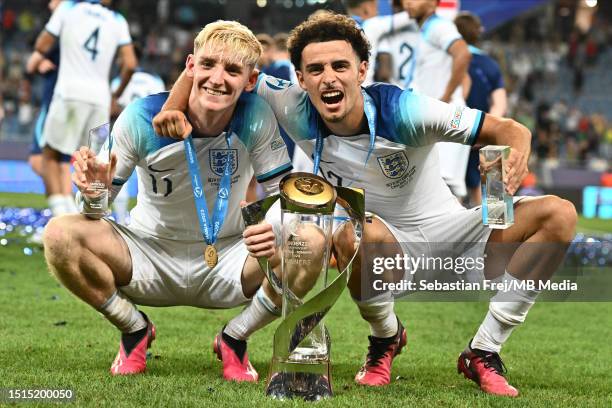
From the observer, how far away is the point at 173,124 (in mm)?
3732

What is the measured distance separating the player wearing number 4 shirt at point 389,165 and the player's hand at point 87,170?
268mm

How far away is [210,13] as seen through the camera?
2862 centimetres

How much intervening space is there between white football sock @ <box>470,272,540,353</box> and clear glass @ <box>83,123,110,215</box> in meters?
1.54

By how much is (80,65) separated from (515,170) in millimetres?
5869

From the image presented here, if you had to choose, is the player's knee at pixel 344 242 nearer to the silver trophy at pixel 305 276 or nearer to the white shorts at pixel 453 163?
the silver trophy at pixel 305 276

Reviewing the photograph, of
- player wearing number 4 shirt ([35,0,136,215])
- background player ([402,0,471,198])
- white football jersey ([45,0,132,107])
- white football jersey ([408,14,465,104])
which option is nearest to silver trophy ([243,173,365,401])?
background player ([402,0,471,198])

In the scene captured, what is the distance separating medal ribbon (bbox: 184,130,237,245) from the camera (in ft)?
12.8

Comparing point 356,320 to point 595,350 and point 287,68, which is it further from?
point 287,68

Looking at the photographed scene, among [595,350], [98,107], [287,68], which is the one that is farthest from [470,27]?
[595,350]

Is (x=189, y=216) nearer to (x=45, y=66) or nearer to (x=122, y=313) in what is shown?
(x=122, y=313)

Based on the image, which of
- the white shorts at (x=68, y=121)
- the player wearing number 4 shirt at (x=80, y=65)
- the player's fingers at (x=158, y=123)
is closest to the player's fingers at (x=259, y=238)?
the player's fingers at (x=158, y=123)

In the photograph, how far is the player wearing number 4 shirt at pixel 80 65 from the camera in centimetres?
844

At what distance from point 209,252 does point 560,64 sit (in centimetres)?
2356

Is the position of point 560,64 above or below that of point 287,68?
below
